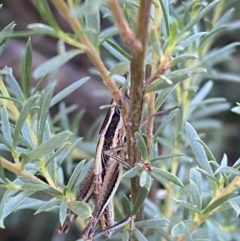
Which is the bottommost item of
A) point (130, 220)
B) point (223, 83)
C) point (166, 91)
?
point (223, 83)

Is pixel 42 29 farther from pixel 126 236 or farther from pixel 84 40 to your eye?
pixel 126 236

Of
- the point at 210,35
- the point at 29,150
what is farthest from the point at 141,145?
the point at 210,35

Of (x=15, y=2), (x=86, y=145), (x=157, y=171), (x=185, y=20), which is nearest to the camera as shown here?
(x=157, y=171)

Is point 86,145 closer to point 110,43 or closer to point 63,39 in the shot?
point 110,43

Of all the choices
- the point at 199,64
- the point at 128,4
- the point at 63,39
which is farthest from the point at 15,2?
the point at 63,39

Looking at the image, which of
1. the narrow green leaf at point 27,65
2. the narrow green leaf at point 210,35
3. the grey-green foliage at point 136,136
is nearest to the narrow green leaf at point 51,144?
the grey-green foliage at point 136,136

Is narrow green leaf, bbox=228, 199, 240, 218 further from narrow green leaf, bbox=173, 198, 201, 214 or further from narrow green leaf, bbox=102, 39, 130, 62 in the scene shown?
narrow green leaf, bbox=102, 39, 130, 62

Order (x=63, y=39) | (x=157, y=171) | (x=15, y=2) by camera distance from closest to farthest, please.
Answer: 1. (x=63, y=39)
2. (x=157, y=171)
3. (x=15, y=2)
